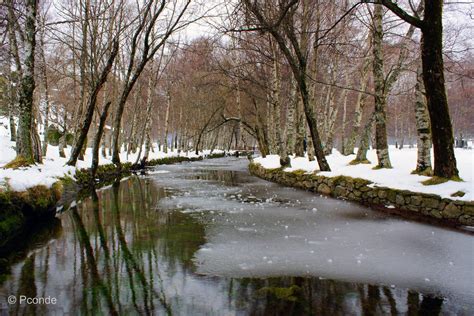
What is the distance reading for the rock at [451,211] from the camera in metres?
8.41

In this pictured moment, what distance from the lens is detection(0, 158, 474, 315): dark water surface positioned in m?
4.46

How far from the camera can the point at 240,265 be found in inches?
231

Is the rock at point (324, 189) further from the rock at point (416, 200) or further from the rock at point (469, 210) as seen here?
the rock at point (469, 210)

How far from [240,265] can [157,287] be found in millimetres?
1504

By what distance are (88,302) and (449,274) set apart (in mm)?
5402

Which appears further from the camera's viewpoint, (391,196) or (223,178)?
(223,178)

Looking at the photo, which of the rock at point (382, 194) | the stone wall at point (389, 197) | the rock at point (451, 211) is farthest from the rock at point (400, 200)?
the rock at point (451, 211)

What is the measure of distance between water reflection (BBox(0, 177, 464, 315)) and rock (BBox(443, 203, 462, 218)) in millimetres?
4657

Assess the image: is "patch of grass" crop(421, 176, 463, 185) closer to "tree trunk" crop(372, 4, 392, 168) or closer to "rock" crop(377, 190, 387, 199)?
"rock" crop(377, 190, 387, 199)

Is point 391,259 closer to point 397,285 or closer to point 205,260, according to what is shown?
point 397,285

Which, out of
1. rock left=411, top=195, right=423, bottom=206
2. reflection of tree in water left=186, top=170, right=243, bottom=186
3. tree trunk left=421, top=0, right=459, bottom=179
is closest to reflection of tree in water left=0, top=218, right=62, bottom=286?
rock left=411, top=195, right=423, bottom=206

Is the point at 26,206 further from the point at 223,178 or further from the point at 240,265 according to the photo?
the point at 223,178

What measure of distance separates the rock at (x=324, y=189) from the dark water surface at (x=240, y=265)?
4.07 metres

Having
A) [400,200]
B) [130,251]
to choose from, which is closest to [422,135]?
[400,200]
